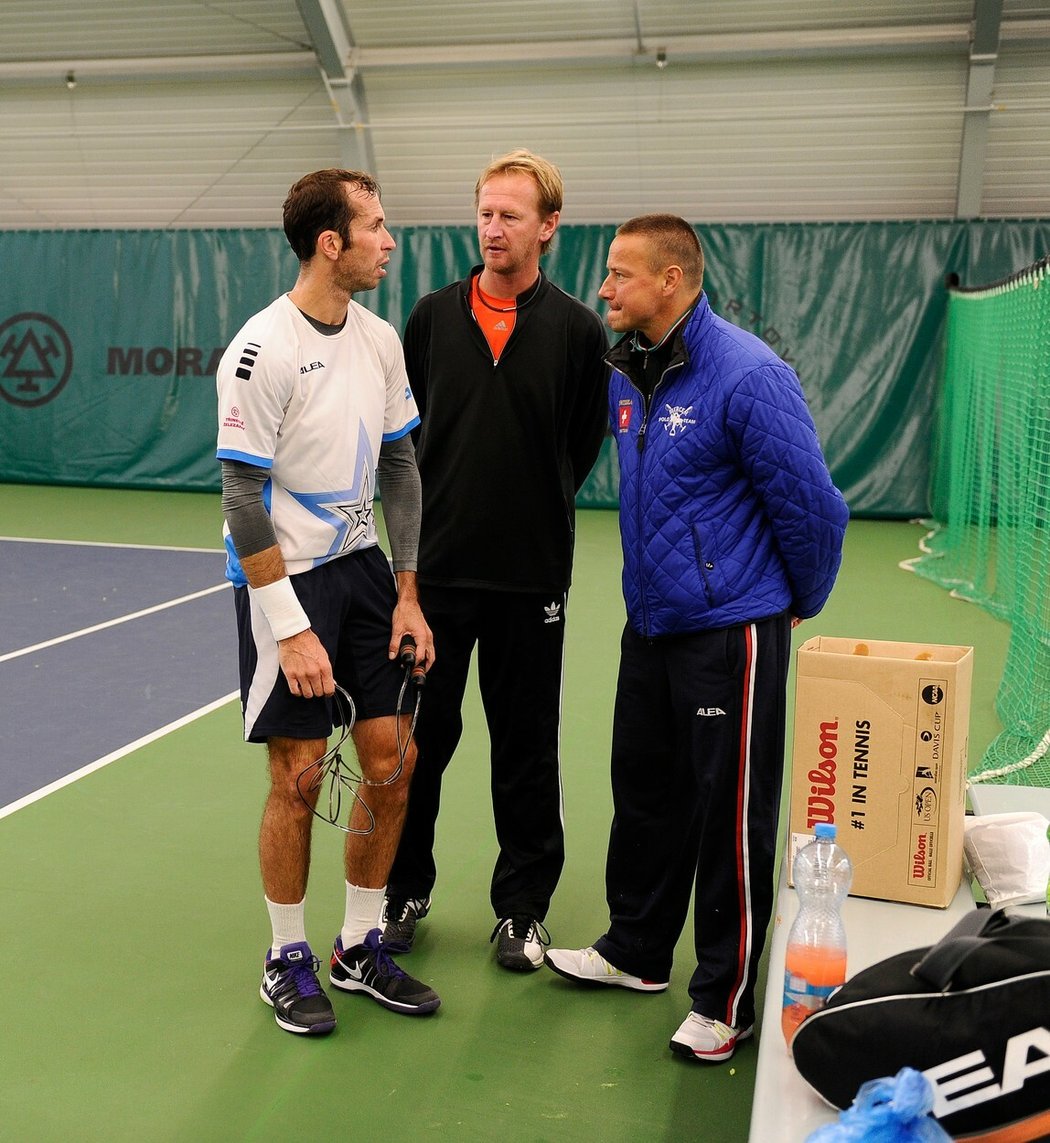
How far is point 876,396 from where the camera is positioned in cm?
1167

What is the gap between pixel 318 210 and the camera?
2988 mm

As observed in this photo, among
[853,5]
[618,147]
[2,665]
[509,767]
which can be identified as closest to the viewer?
[509,767]

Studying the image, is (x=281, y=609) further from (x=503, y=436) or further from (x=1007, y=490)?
(x=1007, y=490)

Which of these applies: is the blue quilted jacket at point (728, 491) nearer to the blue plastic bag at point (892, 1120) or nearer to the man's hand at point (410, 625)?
the man's hand at point (410, 625)

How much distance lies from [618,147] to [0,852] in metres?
10.2

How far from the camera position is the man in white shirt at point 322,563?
2.89 metres

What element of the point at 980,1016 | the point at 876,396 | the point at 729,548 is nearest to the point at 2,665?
the point at 729,548

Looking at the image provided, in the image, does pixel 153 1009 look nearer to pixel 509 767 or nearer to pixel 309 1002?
pixel 309 1002

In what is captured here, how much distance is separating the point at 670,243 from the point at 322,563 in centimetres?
108

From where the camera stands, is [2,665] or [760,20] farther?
[760,20]

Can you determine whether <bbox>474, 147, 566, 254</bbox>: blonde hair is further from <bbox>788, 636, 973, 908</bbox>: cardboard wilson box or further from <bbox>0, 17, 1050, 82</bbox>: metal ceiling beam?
<bbox>0, 17, 1050, 82</bbox>: metal ceiling beam

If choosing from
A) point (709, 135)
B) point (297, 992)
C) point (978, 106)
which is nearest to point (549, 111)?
point (709, 135)

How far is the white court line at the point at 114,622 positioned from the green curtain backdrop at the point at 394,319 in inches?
192

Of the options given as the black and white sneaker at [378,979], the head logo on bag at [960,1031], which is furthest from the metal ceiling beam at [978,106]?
the head logo on bag at [960,1031]
